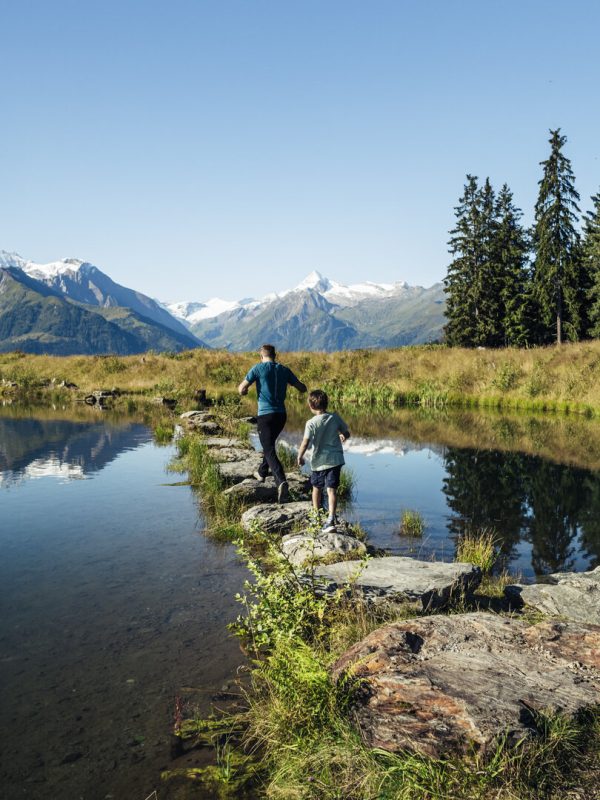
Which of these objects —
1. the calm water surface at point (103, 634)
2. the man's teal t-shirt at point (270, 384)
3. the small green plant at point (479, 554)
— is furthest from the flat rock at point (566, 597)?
the man's teal t-shirt at point (270, 384)

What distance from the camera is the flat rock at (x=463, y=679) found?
12.3ft

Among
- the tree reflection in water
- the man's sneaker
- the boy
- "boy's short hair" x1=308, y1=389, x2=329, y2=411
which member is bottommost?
the tree reflection in water

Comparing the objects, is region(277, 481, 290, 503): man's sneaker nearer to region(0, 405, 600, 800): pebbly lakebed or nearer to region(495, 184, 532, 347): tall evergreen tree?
region(0, 405, 600, 800): pebbly lakebed

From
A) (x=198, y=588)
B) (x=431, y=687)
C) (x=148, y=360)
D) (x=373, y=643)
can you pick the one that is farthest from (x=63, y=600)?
(x=148, y=360)

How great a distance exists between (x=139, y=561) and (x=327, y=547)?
302cm

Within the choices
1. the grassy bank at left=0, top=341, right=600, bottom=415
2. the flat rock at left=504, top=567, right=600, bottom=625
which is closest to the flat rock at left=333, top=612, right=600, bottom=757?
the flat rock at left=504, top=567, right=600, bottom=625

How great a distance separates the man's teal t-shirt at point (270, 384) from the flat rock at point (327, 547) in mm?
3402

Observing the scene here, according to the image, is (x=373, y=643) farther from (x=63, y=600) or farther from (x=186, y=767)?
(x=63, y=600)

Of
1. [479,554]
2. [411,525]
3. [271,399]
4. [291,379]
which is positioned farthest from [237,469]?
[479,554]

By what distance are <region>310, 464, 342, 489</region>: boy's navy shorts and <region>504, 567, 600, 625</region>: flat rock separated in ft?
9.48

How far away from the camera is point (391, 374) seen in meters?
41.5

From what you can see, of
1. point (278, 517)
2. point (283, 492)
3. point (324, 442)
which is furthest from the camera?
point (283, 492)

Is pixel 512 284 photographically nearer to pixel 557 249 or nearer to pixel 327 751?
pixel 557 249

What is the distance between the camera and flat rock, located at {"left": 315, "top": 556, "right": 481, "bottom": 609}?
20.2 feet
